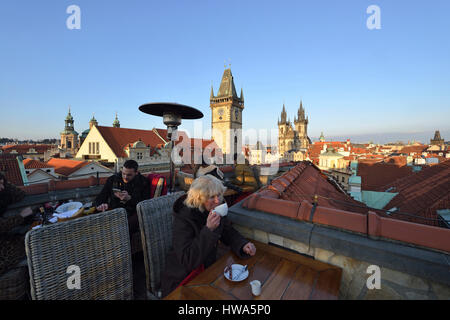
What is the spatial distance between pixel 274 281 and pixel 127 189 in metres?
2.91

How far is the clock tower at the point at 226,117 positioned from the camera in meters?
46.2

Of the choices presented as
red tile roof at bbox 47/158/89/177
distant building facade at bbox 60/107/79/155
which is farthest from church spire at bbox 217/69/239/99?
distant building facade at bbox 60/107/79/155

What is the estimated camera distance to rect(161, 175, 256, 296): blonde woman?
162 centimetres

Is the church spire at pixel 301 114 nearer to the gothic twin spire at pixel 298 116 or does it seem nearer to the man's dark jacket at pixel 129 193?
the gothic twin spire at pixel 298 116

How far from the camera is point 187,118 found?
3.87 meters

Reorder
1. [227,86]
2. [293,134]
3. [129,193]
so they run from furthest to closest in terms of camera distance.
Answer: [293,134]
[227,86]
[129,193]

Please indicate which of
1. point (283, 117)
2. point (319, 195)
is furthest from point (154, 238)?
point (283, 117)

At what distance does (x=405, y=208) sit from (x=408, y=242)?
4.81 m

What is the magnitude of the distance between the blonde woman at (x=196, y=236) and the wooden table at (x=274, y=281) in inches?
6.0

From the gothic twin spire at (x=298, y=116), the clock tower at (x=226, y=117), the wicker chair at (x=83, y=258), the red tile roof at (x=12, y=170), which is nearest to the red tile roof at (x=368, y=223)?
the wicker chair at (x=83, y=258)

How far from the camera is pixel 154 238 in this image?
207 centimetres

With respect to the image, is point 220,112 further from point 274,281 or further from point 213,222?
point 274,281

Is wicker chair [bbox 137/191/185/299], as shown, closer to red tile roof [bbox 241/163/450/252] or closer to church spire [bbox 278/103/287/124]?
red tile roof [bbox 241/163/450/252]
